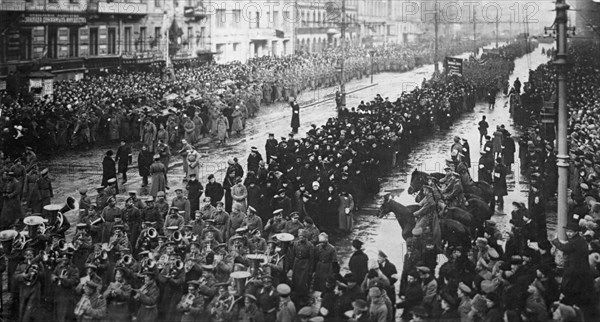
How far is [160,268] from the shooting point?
11.4 m

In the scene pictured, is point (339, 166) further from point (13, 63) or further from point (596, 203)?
point (13, 63)

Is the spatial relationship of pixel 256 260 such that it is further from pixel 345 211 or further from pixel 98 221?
pixel 345 211

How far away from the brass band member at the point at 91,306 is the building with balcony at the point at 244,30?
45807 millimetres

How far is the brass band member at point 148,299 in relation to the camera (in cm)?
1034

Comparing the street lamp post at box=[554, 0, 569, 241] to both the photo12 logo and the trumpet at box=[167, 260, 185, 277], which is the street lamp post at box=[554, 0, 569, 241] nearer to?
the trumpet at box=[167, 260, 185, 277]

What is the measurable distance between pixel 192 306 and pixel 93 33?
34.8 metres

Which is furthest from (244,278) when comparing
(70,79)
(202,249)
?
(70,79)

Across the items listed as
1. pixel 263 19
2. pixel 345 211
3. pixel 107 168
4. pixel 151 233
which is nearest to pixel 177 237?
pixel 151 233

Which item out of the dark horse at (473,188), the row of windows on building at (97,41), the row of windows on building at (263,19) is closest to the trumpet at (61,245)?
the dark horse at (473,188)

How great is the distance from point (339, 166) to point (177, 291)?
7919 millimetres

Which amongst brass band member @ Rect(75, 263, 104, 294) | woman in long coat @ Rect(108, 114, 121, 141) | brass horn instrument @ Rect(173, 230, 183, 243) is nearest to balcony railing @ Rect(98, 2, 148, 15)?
woman in long coat @ Rect(108, 114, 121, 141)

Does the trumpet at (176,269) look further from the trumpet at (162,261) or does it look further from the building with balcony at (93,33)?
the building with balcony at (93,33)

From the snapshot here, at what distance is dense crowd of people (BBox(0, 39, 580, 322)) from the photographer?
1013 cm

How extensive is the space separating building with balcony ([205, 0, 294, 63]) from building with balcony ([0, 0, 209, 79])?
1750mm
